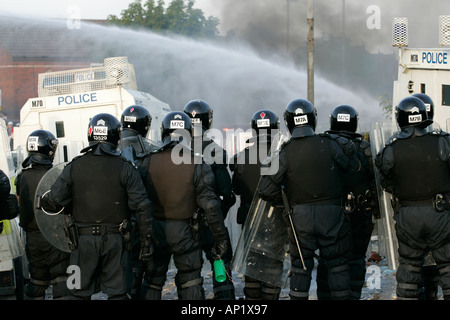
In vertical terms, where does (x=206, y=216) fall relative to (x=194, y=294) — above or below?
above

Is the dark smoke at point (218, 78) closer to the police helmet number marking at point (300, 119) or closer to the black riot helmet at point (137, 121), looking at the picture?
the black riot helmet at point (137, 121)

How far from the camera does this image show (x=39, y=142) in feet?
21.6

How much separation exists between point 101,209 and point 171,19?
3153 cm

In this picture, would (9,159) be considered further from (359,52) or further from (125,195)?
(359,52)

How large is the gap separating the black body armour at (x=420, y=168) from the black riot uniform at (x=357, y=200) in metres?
0.68

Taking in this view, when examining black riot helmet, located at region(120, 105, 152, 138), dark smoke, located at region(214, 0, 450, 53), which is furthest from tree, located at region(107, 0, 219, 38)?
black riot helmet, located at region(120, 105, 152, 138)

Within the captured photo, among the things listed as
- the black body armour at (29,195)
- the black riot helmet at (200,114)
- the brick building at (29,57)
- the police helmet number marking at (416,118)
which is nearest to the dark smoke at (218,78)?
the brick building at (29,57)

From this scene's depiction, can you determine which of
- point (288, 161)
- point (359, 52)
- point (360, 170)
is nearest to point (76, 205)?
point (288, 161)

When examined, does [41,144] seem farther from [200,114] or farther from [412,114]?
[412,114]

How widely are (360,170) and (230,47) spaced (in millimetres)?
30204

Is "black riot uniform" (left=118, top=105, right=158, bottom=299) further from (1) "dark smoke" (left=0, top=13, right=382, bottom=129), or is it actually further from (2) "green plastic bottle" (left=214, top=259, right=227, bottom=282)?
(1) "dark smoke" (left=0, top=13, right=382, bottom=129)

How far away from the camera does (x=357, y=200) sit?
6.39 meters

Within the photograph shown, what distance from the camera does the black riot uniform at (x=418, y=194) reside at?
5547 millimetres

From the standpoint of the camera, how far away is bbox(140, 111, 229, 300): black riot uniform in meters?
5.84
